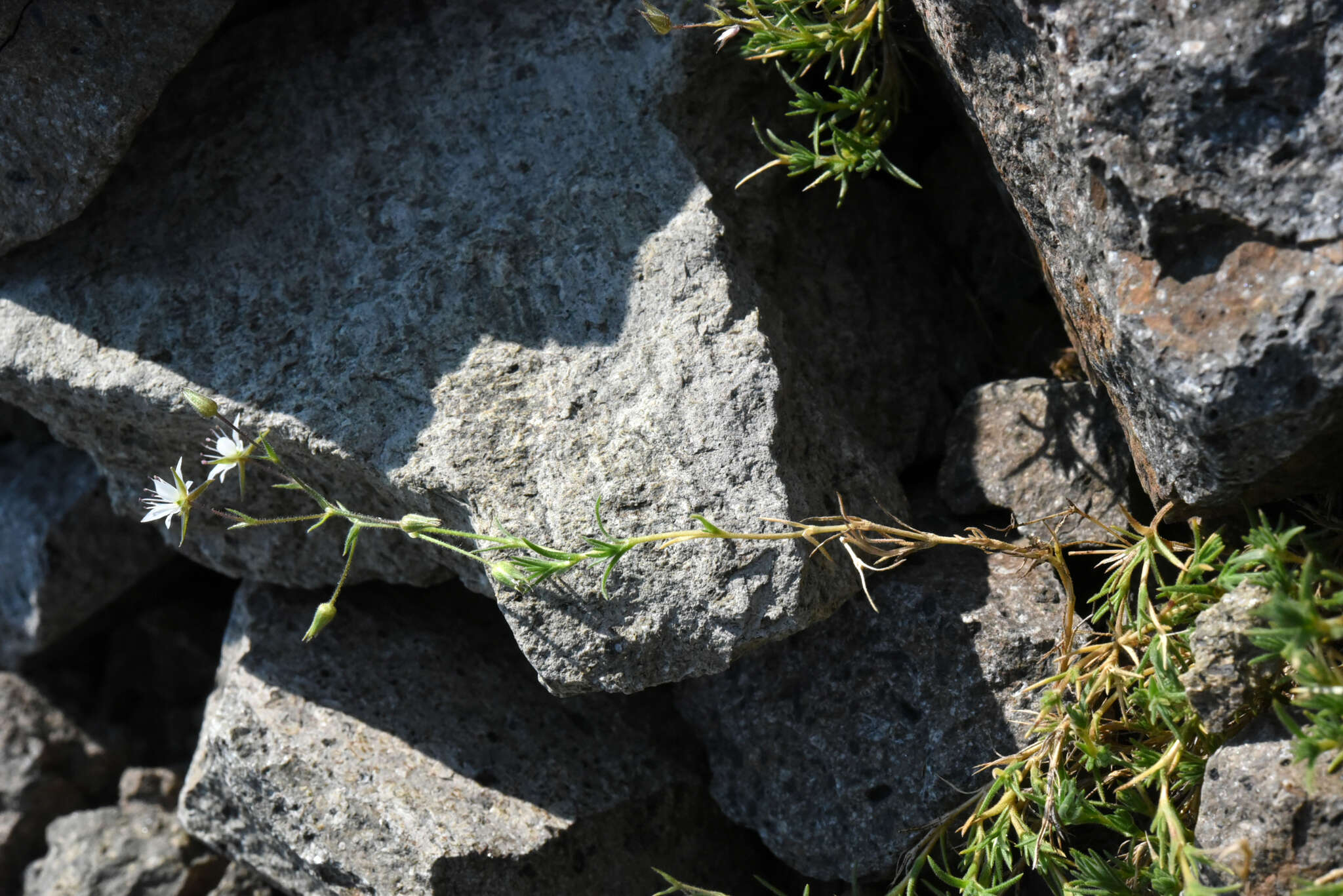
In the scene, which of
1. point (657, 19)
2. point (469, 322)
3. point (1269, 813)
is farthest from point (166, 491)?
point (1269, 813)

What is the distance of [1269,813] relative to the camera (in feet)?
5.37

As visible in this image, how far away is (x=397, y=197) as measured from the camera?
2.36 meters

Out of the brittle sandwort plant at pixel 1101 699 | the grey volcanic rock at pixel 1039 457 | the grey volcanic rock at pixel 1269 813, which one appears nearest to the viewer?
the grey volcanic rock at pixel 1269 813

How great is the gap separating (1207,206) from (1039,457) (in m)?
0.89

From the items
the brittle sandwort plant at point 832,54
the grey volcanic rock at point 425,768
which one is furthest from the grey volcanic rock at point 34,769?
the brittle sandwort plant at point 832,54

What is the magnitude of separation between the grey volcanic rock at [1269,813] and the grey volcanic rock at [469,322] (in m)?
0.76

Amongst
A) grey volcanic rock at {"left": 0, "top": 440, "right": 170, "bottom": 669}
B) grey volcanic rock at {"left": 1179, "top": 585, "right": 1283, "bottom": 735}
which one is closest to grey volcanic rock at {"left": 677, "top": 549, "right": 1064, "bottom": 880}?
grey volcanic rock at {"left": 1179, "top": 585, "right": 1283, "bottom": 735}

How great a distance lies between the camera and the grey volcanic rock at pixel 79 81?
7.07 ft

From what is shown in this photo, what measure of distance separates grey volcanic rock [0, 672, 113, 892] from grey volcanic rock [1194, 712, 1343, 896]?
330 centimetres

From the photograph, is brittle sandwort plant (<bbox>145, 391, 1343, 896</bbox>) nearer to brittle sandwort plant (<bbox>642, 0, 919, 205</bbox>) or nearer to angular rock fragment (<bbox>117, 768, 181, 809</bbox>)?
brittle sandwort plant (<bbox>642, 0, 919, 205</bbox>)

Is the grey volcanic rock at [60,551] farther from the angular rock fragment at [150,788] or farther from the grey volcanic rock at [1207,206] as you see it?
the grey volcanic rock at [1207,206]

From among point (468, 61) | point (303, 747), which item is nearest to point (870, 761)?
point (303, 747)

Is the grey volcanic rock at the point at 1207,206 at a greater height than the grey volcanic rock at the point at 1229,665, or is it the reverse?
the grey volcanic rock at the point at 1207,206

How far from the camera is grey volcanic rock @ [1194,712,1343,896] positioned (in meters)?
1.59
